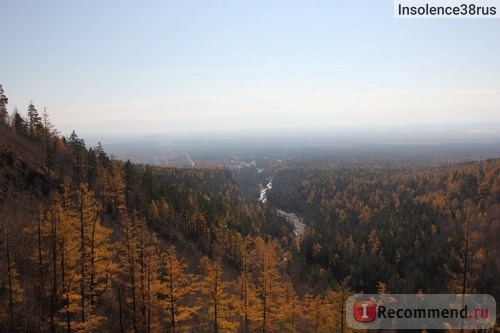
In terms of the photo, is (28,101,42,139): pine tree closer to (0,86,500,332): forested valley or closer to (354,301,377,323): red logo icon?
(0,86,500,332): forested valley

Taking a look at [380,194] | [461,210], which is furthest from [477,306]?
[380,194]

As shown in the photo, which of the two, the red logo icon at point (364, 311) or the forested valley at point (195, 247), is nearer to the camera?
the forested valley at point (195, 247)

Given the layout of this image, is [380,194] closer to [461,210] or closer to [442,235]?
[461,210]

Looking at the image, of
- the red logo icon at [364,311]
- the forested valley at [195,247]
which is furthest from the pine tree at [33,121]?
the red logo icon at [364,311]

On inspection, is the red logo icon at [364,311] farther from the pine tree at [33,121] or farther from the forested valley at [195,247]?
the pine tree at [33,121]

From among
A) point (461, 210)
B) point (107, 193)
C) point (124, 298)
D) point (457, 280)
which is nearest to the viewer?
point (457, 280)

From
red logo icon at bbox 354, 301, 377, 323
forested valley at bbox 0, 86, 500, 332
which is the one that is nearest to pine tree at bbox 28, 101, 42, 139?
forested valley at bbox 0, 86, 500, 332
